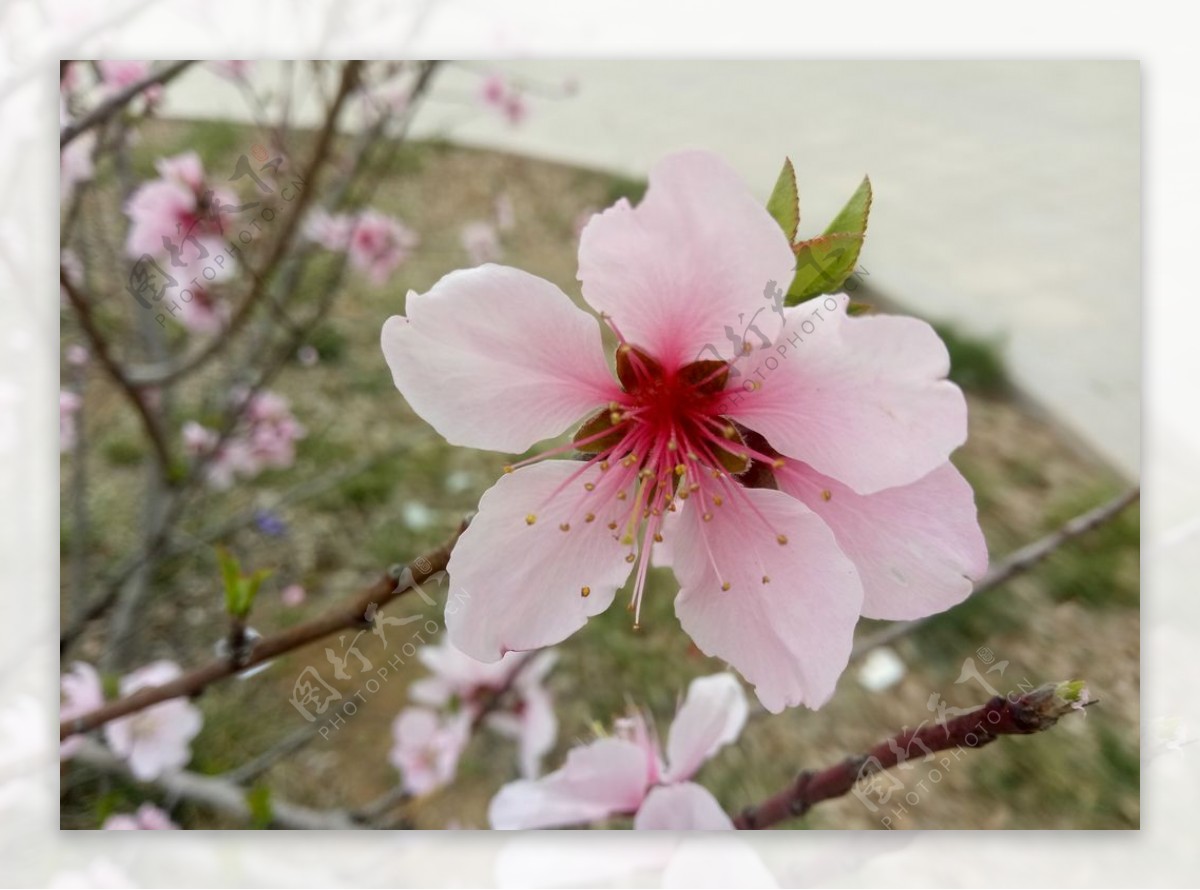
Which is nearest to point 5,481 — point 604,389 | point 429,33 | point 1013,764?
point 429,33

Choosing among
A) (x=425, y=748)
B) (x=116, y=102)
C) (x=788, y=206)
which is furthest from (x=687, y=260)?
(x=425, y=748)

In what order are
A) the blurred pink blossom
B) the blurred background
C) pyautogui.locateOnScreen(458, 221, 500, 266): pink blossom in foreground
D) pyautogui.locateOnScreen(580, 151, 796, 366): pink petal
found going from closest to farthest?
pyautogui.locateOnScreen(580, 151, 796, 366): pink petal → the blurred background → the blurred pink blossom → pyautogui.locateOnScreen(458, 221, 500, 266): pink blossom in foreground

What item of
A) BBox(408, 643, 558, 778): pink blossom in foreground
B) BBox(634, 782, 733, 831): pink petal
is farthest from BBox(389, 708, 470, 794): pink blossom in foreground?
BBox(634, 782, 733, 831): pink petal

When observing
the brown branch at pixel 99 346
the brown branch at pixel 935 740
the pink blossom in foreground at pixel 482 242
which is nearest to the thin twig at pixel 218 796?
the brown branch at pixel 99 346

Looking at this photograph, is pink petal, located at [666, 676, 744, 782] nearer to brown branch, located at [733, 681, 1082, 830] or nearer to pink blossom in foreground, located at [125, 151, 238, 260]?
brown branch, located at [733, 681, 1082, 830]

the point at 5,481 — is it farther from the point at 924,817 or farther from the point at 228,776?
the point at 924,817

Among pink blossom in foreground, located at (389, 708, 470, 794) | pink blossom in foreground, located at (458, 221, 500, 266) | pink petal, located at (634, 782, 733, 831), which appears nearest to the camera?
pink petal, located at (634, 782, 733, 831)

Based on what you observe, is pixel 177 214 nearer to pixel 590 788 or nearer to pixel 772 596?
pixel 590 788
